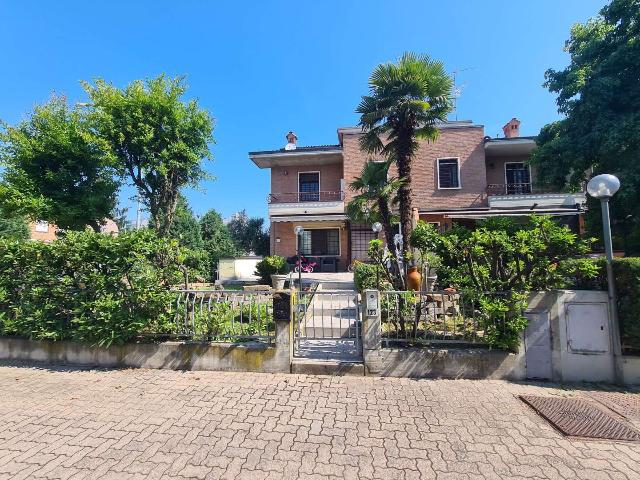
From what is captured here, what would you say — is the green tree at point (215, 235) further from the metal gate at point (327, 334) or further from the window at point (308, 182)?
the metal gate at point (327, 334)

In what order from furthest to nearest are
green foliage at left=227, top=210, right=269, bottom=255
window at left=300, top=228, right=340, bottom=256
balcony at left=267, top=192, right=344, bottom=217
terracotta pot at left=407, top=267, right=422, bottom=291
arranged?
green foliage at left=227, top=210, right=269, bottom=255 < window at left=300, top=228, right=340, bottom=256 < balcony at left=267, top=192, right=344, bottom=217 < terracotta pot at left=407, top=267, right=422, bottom=291

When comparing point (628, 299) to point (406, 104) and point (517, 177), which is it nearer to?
point (406, 104)

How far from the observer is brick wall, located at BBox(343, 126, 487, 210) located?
65.6 ft

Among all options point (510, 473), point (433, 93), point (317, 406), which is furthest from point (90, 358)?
point (433, 93)

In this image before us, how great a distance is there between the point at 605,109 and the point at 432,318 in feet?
38.9

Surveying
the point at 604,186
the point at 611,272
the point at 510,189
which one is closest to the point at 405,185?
the point at 604,186

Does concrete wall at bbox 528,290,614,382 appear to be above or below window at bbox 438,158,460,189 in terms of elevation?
below

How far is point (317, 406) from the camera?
425 cm

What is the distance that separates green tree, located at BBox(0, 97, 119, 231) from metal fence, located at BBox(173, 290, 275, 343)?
27.0 feet

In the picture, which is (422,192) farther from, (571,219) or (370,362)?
(370,362)

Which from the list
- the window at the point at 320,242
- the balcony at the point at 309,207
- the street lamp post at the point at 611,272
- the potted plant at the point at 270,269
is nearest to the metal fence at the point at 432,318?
the street lamp post at the point at 611,272

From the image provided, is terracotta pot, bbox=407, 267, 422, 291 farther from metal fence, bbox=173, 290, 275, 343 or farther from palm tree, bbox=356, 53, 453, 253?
metal fence, bbox=173, 290, 275, 343

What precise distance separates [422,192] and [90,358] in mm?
19441

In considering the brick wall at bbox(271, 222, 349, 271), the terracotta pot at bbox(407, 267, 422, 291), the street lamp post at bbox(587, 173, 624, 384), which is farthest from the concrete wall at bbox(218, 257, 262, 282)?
the street lamp post at bbox(587, 173, 624, 384)
